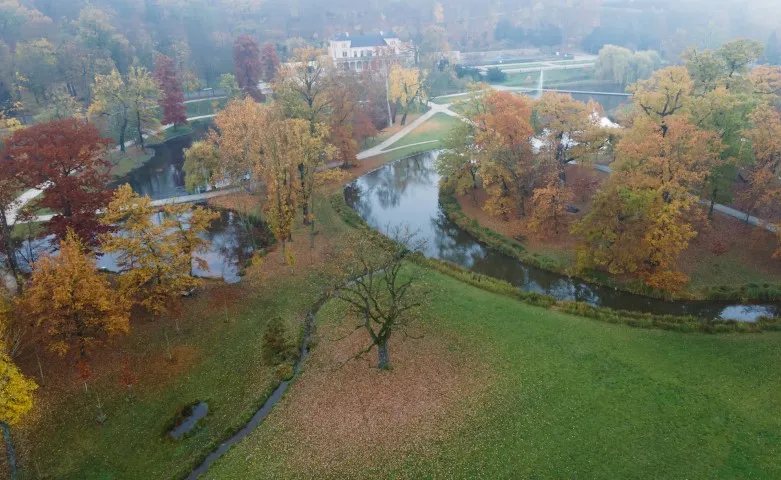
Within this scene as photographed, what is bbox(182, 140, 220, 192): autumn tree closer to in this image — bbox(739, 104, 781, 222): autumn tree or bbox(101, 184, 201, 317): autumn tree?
bbox(101, 184, 201, 317): autumn tree

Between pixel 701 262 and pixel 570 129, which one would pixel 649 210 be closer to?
pixel 701 262

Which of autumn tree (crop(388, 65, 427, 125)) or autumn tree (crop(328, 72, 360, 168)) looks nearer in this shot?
A: autumn tree (crop(328, 72, 360, 168))

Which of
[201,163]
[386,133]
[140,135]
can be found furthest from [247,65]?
[201,163]

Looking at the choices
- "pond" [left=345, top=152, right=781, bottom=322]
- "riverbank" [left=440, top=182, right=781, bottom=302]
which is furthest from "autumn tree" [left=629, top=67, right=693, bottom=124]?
"pond" [left=345, top=152, right=781, bottom=322]

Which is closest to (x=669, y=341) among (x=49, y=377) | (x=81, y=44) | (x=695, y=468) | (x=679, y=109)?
(x=695, y=468)

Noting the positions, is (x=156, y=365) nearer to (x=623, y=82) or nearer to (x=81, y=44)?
(x=81, y=44)

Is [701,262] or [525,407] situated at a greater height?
[701,262]
